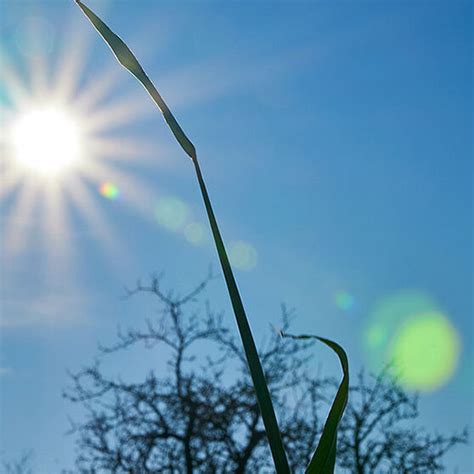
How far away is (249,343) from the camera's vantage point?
25cm

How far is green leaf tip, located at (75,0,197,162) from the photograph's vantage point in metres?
0.28

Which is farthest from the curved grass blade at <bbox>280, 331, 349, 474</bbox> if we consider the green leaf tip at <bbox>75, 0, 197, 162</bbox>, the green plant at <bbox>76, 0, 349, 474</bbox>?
the green leaf tip at <bbox>75, 0, 197, 162</bbox>

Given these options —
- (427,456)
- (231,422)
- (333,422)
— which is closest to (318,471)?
(333,422)

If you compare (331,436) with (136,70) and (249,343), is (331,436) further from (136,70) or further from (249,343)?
(136,70)

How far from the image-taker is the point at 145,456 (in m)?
9.93

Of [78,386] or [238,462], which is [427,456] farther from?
[78,386]

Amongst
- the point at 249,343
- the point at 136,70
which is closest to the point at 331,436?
the point at 249,343

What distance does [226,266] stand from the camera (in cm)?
26

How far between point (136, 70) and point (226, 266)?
9 cm

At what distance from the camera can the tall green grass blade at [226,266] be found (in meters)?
0.24

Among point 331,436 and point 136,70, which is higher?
point 136,70

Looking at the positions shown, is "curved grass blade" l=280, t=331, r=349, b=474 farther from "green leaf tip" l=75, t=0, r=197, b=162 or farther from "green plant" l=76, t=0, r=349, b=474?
"green leaf tip" l=75, t=0, r=197, b=162

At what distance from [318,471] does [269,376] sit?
10.8 metres

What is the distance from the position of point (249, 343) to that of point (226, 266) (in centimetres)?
3
